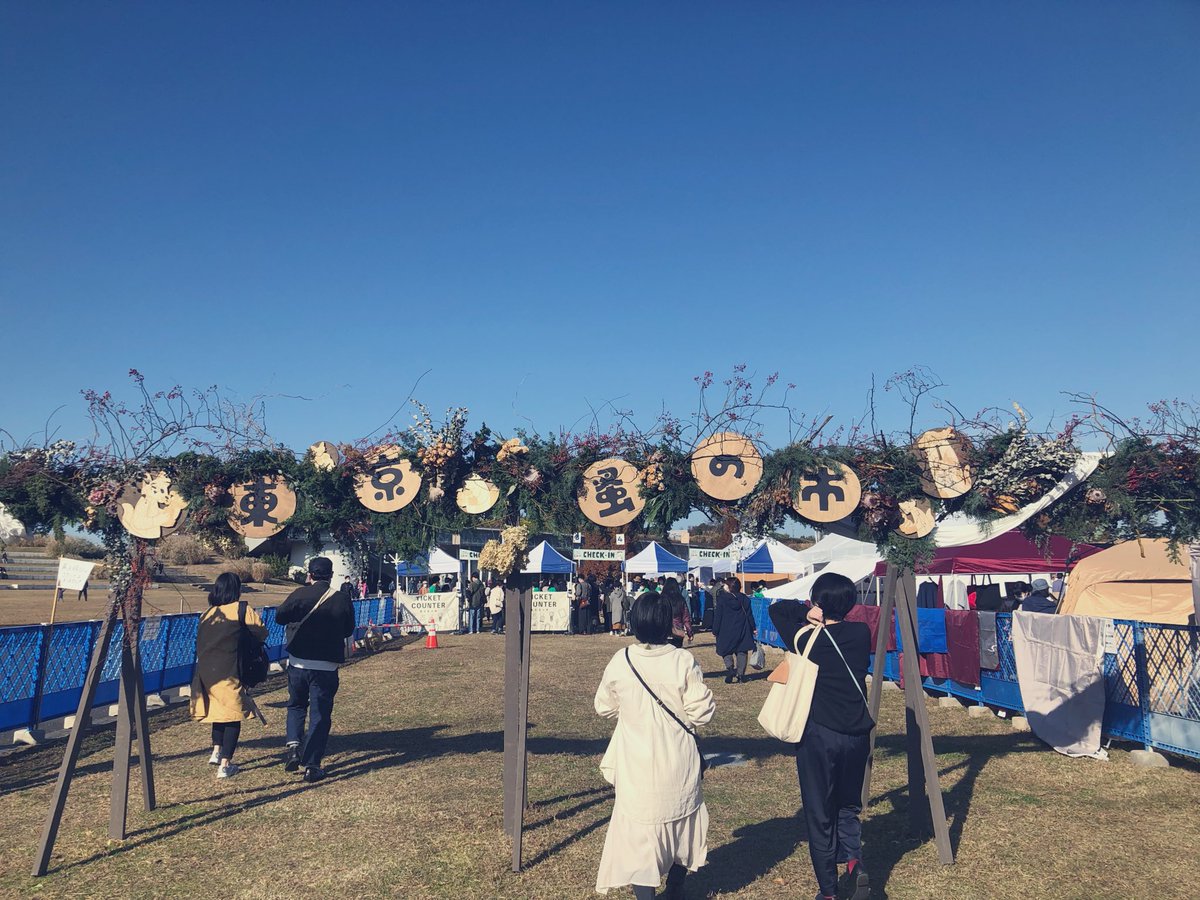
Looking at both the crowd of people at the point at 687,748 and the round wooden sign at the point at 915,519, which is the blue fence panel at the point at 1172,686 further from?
the crowd of people at the point at 687,748

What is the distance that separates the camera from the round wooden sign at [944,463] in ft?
19.1

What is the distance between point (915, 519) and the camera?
5.86 m

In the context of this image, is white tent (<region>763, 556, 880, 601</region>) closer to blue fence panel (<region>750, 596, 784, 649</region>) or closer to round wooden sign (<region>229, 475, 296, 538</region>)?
blue fence panel (<region>750, 596, 784, 649</region>)

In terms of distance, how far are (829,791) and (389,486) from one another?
3.83 m

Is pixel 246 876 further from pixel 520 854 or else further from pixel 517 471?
pixel 517 471

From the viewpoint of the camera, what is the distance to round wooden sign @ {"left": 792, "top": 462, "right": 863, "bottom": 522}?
19.2ft

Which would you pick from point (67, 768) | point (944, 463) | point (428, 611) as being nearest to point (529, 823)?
point (67, 768)

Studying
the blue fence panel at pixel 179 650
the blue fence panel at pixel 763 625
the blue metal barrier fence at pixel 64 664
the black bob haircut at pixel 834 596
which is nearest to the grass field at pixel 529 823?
the blue metal barrier fence at pixel 64 664

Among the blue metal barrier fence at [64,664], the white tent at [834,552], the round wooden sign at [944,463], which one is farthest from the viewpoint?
the white tent at [834,552]

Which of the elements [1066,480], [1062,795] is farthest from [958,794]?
[1066,480]

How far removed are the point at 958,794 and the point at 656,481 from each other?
149 inches

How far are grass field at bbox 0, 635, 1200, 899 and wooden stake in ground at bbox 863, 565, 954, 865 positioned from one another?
0.72ft

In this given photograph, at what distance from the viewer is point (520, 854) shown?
196 inches

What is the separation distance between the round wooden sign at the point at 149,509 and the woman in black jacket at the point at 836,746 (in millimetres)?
4682
